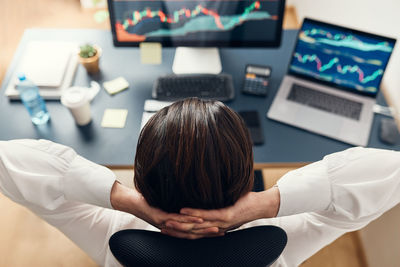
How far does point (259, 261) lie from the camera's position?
0.70m

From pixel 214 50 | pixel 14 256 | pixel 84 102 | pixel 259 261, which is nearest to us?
pixel 259 261

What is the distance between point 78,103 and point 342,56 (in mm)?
966

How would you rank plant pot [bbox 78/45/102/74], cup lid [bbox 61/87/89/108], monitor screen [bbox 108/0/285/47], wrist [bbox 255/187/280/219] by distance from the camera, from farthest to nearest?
1. plant pot [bbox 78/45/102/74]
2. monitor screen [bbox 108/0/285/47]
3. cup lid [bbox 61/87/89/108]
4. wrist [bbox 255/187/280/219]

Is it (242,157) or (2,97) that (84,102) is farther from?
(242,157)

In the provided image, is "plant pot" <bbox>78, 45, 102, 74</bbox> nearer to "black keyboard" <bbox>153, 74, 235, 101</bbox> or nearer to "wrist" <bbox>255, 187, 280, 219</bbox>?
"black keyboard" <bbox>153, 74, 235, 101</bbox>

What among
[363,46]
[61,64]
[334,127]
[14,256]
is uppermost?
[363,46]

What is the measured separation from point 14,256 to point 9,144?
107 centimetres

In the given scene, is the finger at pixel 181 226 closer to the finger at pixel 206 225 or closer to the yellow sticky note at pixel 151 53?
the finger at pixel 206 225

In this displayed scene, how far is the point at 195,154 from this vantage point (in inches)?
26.8

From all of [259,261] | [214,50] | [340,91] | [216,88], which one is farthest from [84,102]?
[340,91]

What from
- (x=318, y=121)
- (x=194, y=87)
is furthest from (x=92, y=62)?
(x=318, y=121)

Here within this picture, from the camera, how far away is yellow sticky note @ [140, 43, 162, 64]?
147 centimetres

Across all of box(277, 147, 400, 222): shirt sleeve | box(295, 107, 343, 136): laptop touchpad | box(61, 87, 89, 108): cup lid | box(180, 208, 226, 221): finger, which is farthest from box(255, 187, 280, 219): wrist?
box(61, 87, 89, 108): cup lid

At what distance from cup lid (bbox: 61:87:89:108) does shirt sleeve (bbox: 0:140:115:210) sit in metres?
0.34
